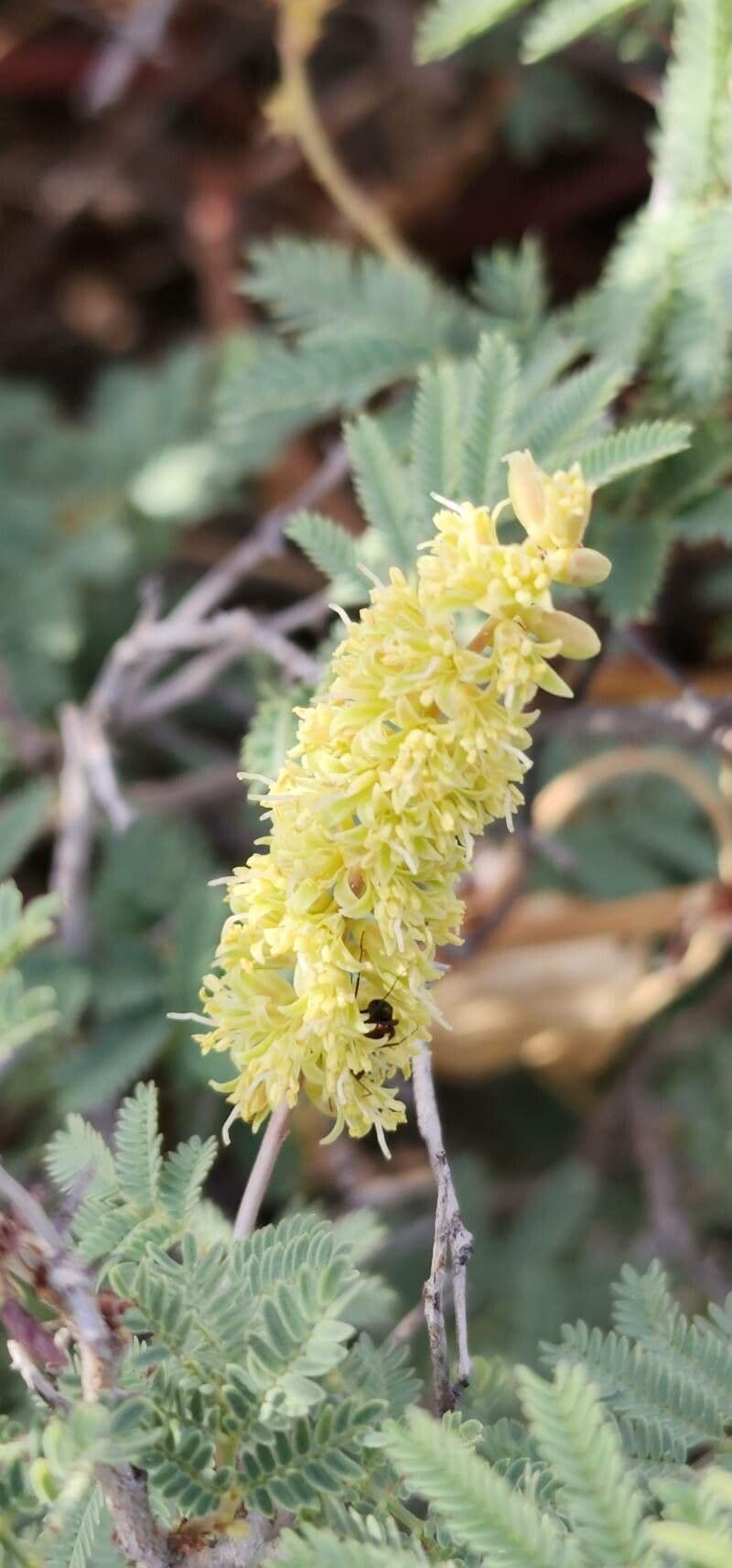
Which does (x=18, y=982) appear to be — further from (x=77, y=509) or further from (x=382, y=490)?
(x=77, y=509)

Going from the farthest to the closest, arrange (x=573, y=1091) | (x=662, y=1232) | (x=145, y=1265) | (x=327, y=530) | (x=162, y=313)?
(x=162, y=313), (x=573, y=1091), (x=662, y=1232), (x=327, y=530), (x=145, y=1265)

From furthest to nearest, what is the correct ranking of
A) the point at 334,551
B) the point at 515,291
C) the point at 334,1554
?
the point at 515,291 < the point at 334,551 < the point at 334,1554

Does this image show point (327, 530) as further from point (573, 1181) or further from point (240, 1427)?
point (573, 1181)

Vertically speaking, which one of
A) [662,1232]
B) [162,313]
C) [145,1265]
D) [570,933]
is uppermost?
[162,313]

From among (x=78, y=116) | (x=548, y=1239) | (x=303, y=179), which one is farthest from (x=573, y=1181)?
(x=78, y=116)

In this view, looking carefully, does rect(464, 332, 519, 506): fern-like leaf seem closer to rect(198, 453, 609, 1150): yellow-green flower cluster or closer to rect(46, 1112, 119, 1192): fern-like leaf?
rect(198, 453, 609, 1150): yellow-green flower cluster

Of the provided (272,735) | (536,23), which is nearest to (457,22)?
(536,23)
